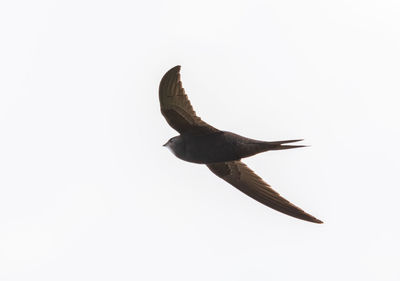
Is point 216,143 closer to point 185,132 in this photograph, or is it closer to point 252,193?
point 185,132

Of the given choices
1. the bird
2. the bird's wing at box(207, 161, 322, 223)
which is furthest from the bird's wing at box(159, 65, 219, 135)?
the bird's wing at box(207, 161, 322, 223)

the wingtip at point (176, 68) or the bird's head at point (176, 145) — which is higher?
the wingtip at point (176, 68)

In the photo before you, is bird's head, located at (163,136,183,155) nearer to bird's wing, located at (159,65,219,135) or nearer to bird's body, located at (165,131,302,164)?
bird's body, located at (165,131,302,164)

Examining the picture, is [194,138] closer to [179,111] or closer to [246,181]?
[179,111]

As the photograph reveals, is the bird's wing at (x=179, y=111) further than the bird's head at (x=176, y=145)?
No

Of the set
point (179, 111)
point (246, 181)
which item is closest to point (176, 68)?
point (179, 111)

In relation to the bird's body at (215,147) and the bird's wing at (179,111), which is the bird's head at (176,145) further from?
the bird's wing at (179,111)

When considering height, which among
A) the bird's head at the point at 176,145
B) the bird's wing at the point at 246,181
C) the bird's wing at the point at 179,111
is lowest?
the bird's wing at the point at 246,181

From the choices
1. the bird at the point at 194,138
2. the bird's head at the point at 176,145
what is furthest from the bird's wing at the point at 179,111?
the bird's head at the point at 176,145

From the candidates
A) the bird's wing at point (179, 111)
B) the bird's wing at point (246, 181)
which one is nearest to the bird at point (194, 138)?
the bird's wing at point (179, 111)

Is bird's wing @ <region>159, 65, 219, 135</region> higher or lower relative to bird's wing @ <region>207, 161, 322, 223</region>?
higher
